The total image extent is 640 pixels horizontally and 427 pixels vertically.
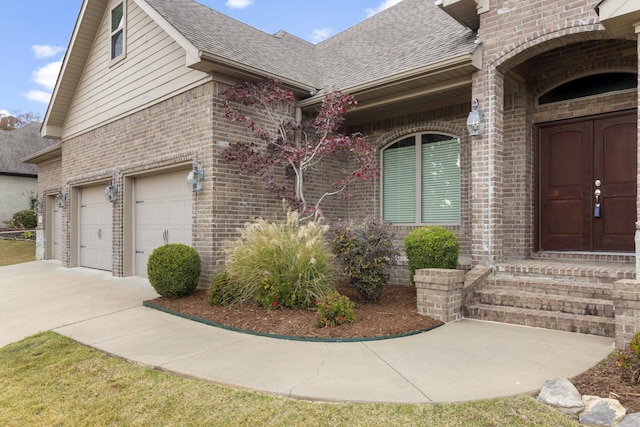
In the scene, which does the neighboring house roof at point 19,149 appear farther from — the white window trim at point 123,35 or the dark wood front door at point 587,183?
the dark wood front door at point 587,183

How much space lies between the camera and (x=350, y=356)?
14.4 ft

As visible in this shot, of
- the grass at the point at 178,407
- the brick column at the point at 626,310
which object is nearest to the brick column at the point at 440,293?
the brick column at the point at 626,310

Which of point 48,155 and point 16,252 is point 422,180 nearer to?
point 48,155

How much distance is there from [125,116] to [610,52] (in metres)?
9.66

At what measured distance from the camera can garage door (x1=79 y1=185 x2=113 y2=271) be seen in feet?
36.8

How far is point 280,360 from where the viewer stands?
4.30 metres

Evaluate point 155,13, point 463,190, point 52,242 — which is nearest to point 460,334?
point 463,190

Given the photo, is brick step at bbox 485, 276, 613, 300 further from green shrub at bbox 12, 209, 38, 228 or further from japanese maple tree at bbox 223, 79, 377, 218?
green shrub at bbox 12, 209, 38, 228

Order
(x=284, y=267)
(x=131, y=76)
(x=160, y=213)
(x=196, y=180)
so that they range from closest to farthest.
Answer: (x=284, y=267) < (x=196, y=180) < (x=160, y=213) < (x=131, y=76)

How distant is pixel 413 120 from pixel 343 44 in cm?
389

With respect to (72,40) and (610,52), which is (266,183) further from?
(72,40)

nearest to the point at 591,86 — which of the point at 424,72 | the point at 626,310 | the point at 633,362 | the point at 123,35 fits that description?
the point at 424,72

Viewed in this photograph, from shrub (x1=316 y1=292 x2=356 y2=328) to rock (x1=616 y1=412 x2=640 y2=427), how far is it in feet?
9.81

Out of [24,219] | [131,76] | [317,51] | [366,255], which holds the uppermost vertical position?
[317,51]
